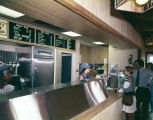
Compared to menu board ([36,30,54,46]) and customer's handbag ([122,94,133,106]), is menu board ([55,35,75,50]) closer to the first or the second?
menu board ([36,30,54,46])

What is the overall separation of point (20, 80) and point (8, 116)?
9.37ft

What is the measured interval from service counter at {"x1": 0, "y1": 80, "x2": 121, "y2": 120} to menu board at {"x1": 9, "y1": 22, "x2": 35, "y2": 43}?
2290 mm

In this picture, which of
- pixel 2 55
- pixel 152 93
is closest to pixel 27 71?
pixel 2 55

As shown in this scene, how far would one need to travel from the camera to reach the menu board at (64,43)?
4789 millimetres

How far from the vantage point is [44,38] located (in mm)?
4234

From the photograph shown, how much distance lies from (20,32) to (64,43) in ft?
6.15

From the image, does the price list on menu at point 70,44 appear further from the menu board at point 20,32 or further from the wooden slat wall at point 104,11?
the wooden slat wall at point 104,11

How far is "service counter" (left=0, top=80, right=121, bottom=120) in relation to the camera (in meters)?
1.08

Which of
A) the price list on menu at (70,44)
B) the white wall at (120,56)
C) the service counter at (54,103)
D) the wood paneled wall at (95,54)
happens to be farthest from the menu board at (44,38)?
Result: the wood paneled wall at (95,54)

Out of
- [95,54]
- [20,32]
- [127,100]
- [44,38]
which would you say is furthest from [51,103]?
[95,54]

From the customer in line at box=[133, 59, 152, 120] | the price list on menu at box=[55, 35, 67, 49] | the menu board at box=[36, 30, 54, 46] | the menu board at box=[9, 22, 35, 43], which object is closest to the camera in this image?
the menu board at box=[9, 22, 35, 43]

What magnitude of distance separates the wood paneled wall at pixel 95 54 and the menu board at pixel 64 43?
326cm

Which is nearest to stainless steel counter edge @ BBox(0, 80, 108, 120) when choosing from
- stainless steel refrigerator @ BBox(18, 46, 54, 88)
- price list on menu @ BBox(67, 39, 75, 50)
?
stainless steel refrigerator @ BBox(18, 46, 54, 88)

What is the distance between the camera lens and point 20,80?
144 inches
